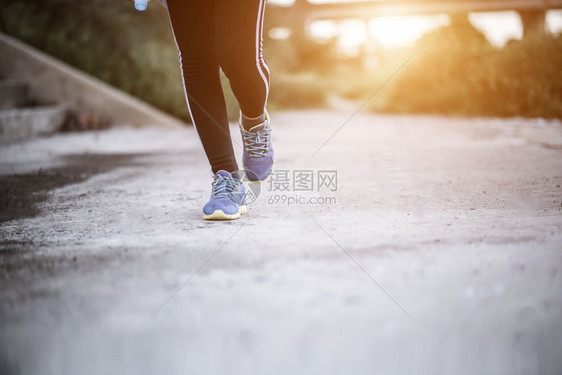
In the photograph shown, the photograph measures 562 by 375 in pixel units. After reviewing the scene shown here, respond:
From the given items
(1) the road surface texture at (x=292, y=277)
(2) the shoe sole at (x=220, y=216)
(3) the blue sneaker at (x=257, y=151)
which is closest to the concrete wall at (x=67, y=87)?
(1) the road surface texture at (x=292, y=277)

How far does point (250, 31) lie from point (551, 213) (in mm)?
1382

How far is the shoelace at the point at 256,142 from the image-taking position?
2682 millimetres

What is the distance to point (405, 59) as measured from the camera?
27.8ft

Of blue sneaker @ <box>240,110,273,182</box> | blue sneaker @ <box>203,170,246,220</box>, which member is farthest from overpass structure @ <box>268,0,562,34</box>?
blue sneaker @ <box>203,170,246,220</box>

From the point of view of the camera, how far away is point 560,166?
3.29 meters

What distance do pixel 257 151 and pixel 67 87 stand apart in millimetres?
4352

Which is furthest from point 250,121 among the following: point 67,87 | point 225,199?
point 67,87

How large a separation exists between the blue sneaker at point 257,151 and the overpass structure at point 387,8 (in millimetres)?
11834

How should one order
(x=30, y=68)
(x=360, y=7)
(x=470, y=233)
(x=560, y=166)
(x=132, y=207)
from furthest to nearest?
(x=360, y=7), (x=30, y=68), (x=560, y=166), (x=132, y=207), (x=470, y=233)

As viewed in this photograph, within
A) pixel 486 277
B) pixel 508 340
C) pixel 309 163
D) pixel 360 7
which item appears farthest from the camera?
pixel 360 7

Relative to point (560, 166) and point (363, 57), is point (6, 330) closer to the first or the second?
point (560, 166)

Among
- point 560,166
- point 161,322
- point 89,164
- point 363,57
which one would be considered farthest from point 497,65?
point 363,57

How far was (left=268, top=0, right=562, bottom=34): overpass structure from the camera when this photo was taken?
555 inches

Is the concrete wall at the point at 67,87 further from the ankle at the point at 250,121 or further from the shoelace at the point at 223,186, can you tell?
the shoelace at the point at 223,186
